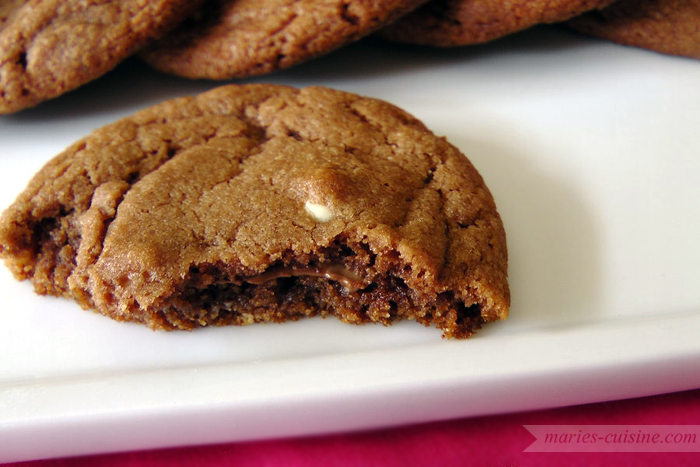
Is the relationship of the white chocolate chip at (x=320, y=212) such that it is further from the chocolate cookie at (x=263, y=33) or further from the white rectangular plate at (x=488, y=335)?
the chocolate cookie at (x=263, y=33)

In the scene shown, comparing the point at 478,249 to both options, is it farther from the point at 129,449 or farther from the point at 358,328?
the point at 129,449

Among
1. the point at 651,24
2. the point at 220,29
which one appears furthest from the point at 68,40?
the point at 651,24

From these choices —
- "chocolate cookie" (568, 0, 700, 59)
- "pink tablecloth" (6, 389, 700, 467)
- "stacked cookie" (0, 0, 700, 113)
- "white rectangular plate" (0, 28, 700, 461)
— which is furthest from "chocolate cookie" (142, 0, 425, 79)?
"pink tablecloth" (6, 389, 700, 467)

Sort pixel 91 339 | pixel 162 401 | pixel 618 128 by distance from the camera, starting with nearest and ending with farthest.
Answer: pixel 162 401, pixel 91 339, pixel 618 128

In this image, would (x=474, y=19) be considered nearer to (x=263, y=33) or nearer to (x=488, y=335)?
(x=263, y=33)

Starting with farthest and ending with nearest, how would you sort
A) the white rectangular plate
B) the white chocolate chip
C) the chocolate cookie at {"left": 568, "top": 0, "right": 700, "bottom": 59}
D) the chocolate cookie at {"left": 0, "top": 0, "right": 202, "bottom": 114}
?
the chocolate cookie at {"left": 568, "top": 0, "right": 700, "bottom": 59}, the chocolate cookie at {"left": 0, "top": 0, "right": 202, "bottom": 114}, the white chocolate chip, the white rectangular plate

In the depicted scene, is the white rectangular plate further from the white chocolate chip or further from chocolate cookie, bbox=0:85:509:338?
the white chocolate chip

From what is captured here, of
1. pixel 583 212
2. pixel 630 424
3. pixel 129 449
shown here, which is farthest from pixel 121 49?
pixel 630 424
